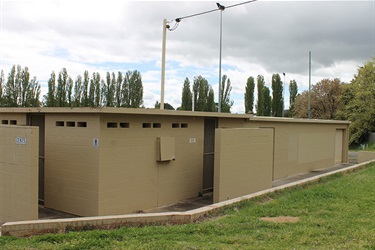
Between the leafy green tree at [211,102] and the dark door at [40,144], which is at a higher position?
the leafy green tree at [211,102]

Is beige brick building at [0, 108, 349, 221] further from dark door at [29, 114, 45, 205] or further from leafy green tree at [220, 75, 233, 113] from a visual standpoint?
leafy green tree at [220, 75, 233, 113]

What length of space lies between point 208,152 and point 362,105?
1097 inches

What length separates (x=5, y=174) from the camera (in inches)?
289

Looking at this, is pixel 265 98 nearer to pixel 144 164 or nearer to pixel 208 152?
pixel 208 152

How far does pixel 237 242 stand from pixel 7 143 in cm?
488

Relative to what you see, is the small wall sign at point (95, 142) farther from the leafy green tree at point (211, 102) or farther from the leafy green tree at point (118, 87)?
the leafy green tree at point (211, 102)


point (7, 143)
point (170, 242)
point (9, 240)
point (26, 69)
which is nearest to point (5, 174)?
point (7, 143)

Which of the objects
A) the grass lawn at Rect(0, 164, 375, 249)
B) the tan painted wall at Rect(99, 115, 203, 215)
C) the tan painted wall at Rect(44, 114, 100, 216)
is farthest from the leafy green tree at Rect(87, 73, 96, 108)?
the grass lawn at Rect(0, 164, 375, 249)

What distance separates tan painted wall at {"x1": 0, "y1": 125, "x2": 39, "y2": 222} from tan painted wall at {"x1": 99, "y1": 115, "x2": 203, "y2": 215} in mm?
1387

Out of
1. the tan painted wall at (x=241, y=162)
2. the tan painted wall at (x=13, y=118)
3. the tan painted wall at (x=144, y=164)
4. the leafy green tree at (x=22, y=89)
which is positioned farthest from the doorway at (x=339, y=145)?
the leafy green tree at (x=22, y=89)

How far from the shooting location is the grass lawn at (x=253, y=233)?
4965 mm

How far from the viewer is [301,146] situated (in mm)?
15984

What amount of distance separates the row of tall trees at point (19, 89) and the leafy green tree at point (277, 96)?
97.7 feet

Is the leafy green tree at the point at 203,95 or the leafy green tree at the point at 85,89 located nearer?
the leafy green tree at the point at 85,89
